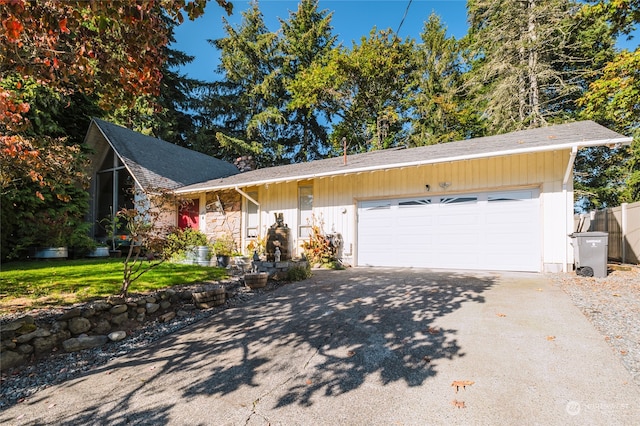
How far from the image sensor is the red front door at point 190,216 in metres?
12.5

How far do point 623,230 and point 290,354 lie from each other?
10.9 m

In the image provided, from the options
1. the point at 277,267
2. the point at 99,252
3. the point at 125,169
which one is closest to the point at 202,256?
the point at 277,267

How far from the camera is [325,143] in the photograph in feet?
81.8

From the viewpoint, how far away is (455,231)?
8.19m

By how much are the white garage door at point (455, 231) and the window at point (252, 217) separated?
377cm

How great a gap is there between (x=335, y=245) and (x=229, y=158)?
17.5m

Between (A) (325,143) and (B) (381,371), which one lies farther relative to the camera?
(A) (325,143)

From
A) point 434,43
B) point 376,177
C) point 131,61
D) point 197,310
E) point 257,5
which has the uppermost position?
point 257,5

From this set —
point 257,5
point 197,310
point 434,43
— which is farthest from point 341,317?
point 257,5

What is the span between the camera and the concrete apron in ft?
7.38

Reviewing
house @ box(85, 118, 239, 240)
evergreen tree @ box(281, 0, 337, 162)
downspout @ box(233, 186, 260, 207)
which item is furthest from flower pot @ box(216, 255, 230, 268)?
evergreen tree @ box(281, 0, 337, 162)

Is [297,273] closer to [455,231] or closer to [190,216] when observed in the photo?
[455,231]

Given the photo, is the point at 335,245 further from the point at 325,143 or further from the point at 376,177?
the point at 325,143

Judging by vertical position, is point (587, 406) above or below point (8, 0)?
below
